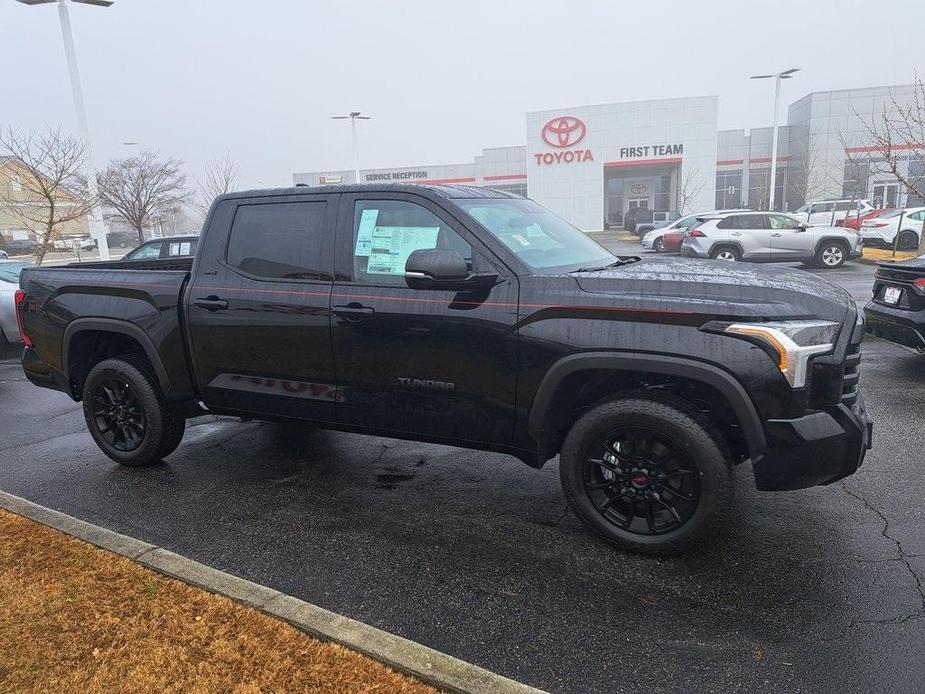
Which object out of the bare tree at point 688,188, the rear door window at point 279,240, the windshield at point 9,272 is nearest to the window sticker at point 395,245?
the rear door window at point 279,240

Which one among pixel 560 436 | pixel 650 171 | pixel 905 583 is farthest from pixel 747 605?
pixel 650 171

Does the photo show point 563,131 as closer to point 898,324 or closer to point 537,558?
point 898,324

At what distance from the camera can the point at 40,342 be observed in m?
4.86

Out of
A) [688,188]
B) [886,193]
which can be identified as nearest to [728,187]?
[688,188]

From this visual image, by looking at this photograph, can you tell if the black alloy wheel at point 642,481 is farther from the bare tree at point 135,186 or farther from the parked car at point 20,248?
the parked car at point 20,248

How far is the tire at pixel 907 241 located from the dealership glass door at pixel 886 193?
78.1ft

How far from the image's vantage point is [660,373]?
3.03 metres

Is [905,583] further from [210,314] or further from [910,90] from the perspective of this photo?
[910,90]

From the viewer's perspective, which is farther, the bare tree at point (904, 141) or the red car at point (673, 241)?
the red car at point (673, 241)

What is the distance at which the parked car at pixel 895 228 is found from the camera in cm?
1969

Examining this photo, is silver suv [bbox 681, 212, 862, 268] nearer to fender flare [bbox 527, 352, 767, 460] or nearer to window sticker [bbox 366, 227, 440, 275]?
window sticker [bbox 366, 227, 440, 275]

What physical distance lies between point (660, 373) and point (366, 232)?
6.17 ft

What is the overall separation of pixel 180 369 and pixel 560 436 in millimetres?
2642

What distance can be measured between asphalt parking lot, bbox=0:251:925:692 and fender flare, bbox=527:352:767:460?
0.68 m
